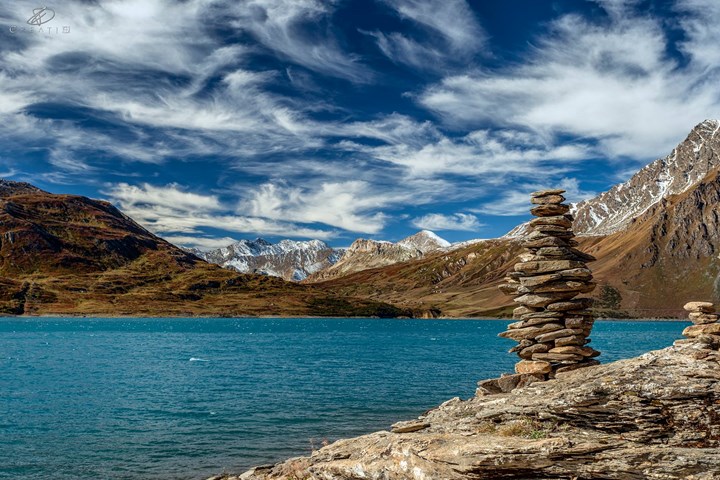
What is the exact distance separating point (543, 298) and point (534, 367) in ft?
14.0

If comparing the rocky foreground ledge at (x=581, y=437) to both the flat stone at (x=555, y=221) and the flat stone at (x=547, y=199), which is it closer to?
the flat stone at (x=555, y=221)

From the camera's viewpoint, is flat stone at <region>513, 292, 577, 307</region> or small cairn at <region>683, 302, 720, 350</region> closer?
small cairn at <region>683, 302, 720, 350</region>

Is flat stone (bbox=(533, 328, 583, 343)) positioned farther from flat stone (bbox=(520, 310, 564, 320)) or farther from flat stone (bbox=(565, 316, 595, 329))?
flat stone (bbox=(520, 310, 564, 320))

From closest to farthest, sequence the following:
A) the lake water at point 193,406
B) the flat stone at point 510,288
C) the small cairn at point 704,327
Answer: the small cairn at point 704,327 < the flat stone at point 510,288 < the lake water at point 193,406

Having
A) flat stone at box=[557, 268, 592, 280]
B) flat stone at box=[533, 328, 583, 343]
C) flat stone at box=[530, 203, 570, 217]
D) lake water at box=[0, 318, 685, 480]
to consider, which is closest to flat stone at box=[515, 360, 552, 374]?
flat stone at box=[533, 328, 583, 343]

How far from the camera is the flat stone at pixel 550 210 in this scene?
3547 centimetres

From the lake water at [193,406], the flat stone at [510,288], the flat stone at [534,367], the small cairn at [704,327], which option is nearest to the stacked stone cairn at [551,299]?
the flat stone at [534,367]

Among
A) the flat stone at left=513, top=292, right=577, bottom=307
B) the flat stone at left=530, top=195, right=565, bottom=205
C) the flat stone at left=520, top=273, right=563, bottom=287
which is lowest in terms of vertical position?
the flat stone at left=513, top=292, right=577, bottom=307

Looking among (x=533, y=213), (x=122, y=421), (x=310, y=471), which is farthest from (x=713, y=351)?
(x=122, y=421)

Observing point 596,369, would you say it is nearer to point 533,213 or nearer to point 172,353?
point 533,213

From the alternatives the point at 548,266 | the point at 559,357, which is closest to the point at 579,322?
the point at 559,357

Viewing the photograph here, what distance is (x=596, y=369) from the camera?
2650 centimetres

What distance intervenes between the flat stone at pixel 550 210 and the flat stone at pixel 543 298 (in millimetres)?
5224

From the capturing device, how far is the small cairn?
82.0 feet
